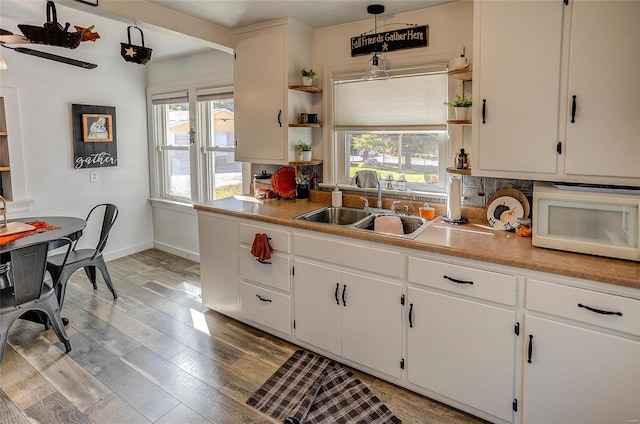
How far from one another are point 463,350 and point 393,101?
1733 mm

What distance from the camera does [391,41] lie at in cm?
277

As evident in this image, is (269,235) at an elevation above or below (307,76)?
below

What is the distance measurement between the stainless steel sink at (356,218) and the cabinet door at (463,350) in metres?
0.50

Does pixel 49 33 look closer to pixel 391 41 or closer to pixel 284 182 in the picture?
pixel 284 182

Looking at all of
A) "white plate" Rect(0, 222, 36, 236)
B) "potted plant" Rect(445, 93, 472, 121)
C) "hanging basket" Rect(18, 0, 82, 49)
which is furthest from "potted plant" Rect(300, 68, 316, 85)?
"white plate" Rect(0, 222, 36, 236)

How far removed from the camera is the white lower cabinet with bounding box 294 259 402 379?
88.3 inches

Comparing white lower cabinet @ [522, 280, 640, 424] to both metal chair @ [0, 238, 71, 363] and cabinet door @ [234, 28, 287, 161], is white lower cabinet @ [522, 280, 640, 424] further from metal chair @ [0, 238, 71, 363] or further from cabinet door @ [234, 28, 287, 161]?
metal chair @ [0, 238, 71, 363]

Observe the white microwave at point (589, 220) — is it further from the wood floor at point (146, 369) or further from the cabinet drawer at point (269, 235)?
the cabinet drawer at point (269, 235)

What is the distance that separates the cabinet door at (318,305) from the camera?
2.45 meters

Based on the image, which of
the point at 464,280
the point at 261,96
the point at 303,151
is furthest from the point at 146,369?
the point at 261,96

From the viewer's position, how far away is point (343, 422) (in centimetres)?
203

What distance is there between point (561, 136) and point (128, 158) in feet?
14.4

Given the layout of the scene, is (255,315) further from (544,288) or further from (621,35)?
(621,35)

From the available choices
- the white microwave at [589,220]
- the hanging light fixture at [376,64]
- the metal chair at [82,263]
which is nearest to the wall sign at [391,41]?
the hanging light fixture at [376,64]
